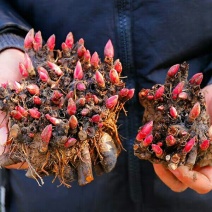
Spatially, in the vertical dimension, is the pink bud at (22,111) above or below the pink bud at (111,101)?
above

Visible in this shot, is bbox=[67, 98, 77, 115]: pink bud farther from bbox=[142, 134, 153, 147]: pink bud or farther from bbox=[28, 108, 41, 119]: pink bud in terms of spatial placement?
bbox=[142, 134, 153, 147]: pink bud

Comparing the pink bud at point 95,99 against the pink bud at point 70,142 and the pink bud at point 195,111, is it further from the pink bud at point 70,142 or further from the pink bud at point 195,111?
the pink bud at point 195,111

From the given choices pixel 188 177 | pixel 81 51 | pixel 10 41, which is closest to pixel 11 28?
pixel 10 41

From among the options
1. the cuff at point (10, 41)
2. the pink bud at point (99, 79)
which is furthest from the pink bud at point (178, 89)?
the cuff at point (10, 41)

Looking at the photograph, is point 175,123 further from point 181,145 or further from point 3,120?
point 3,120

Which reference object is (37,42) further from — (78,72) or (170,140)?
(170,140)

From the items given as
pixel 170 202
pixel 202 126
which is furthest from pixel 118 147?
pixel 170 202
